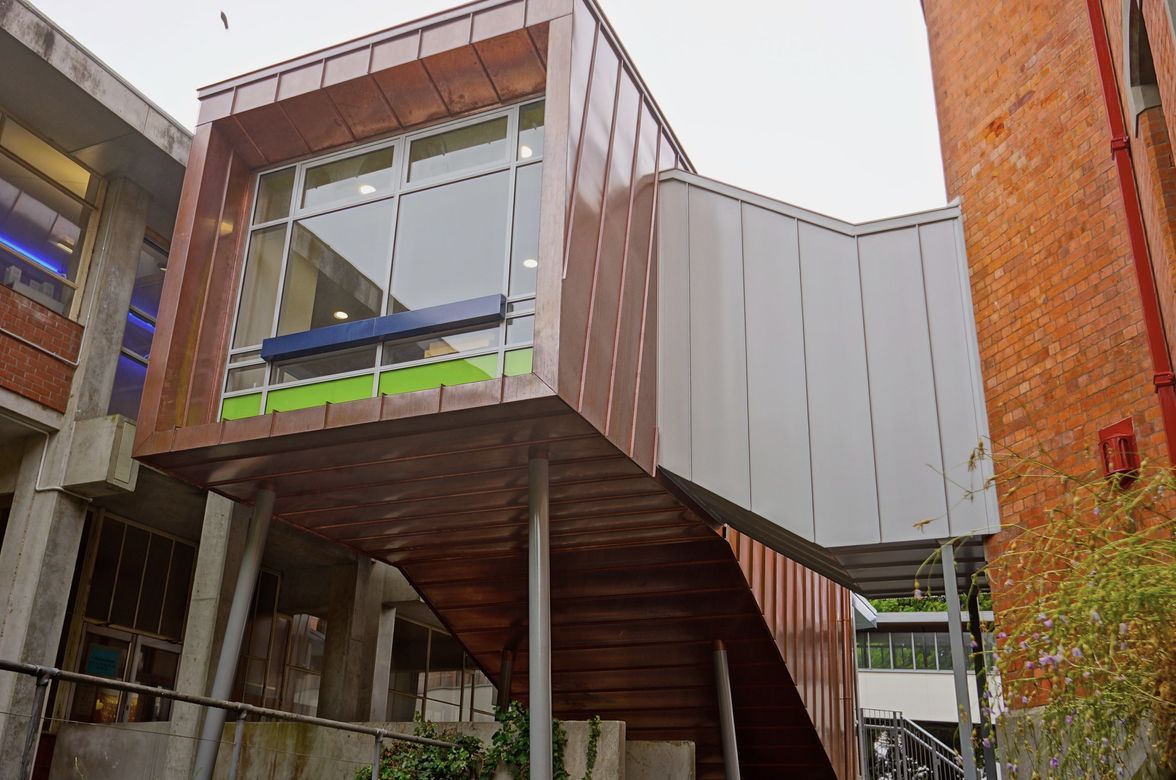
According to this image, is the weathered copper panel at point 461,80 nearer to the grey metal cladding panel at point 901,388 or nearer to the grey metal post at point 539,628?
the grey metal post at point 539,628

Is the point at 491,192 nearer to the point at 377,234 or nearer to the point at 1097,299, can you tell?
the point at 377,234

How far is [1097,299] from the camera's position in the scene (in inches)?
322

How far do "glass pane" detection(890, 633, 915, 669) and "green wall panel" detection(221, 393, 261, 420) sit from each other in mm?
30829

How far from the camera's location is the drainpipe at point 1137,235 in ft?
23.6

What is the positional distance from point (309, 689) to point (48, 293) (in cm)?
764

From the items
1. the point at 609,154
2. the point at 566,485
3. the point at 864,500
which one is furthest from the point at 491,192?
the point at 864,500

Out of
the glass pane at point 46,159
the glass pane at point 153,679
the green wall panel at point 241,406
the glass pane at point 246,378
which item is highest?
the glass pane at point 46,159

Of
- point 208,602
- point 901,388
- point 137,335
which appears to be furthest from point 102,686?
point 137,335

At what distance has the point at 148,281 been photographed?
48.8 feet

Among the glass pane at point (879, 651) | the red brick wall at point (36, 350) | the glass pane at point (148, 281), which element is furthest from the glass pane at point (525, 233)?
the glass pane at point (879, 651)

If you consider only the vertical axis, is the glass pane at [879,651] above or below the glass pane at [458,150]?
below

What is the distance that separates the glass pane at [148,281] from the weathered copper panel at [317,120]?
4872 millimetres

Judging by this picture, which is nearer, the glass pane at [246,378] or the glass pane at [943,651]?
the glass pane at [246,378]

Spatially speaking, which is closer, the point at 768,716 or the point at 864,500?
the point at 864,500
